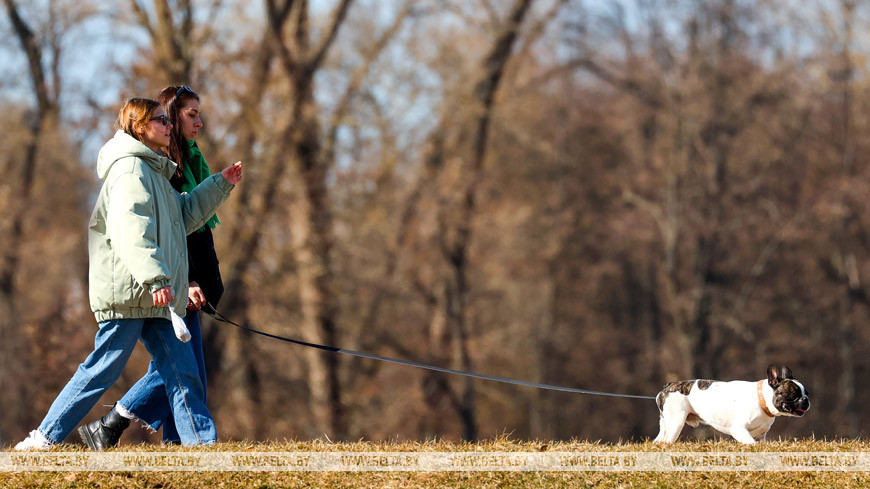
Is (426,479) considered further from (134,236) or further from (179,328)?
(134,236)

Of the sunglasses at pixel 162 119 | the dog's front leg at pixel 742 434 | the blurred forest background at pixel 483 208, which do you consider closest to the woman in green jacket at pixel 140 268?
the sunglasses at pixel 162 119

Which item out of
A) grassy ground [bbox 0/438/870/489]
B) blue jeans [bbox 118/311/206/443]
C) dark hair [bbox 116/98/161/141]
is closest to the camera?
grassy ground [bbox 0/438/870/489]

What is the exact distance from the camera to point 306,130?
20562 mm

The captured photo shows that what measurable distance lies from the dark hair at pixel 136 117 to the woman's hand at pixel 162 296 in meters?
0.93

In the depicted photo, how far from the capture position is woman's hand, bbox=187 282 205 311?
602 cm

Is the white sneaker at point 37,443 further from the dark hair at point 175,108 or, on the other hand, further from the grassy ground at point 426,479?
the dark hair at point 175,108

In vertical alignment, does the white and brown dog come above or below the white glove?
below

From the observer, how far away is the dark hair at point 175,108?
6.13m

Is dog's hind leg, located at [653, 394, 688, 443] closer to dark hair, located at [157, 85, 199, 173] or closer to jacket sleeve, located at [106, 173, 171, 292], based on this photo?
jacket sleeve, located at [106, 173, 171, 292]

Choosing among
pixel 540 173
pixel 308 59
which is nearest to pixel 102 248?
pixel 308 59

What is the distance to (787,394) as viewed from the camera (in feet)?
19.3

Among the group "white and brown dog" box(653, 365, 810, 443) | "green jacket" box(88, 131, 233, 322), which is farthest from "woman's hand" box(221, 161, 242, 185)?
"white and brown dog" box(653, 365, 810, 443)

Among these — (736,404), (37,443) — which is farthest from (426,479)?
(37,443)

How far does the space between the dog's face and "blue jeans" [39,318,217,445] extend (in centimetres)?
300
